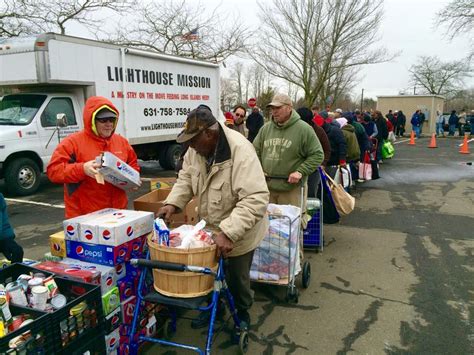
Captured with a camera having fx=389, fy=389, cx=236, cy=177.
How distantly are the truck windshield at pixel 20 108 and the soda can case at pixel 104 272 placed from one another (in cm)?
654

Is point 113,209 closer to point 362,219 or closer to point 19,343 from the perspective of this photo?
point 19,343

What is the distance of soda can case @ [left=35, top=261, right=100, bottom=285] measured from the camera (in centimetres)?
248

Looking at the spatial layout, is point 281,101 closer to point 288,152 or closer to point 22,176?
point 288,152

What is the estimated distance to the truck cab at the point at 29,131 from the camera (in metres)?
8.02

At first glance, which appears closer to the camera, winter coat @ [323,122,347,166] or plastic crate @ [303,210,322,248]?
plastic crate @ [303,210,322,248]

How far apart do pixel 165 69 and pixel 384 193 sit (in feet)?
21.0

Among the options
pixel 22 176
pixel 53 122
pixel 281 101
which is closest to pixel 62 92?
pixel 53 122

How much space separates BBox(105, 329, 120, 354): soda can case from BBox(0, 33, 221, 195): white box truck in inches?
228

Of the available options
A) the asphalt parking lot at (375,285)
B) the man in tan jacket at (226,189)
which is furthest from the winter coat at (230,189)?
the asphalt parking lot at (375,285)

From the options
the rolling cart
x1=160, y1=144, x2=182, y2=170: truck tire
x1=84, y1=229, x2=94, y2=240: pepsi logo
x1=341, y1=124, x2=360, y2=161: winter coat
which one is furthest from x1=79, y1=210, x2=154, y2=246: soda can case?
x1=160, y1=144, x2=182, y2=170: truck tire

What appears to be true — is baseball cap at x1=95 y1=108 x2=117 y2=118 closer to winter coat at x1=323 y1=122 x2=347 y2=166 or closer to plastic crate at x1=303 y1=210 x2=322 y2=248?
plastic crate at x1=303 y1=210 x2=322 y2=248

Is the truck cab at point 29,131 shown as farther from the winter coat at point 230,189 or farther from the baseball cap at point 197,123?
the baseball cap at point 197,123

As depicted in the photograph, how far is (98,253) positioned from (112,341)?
0.62 meters

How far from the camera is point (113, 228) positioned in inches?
107
